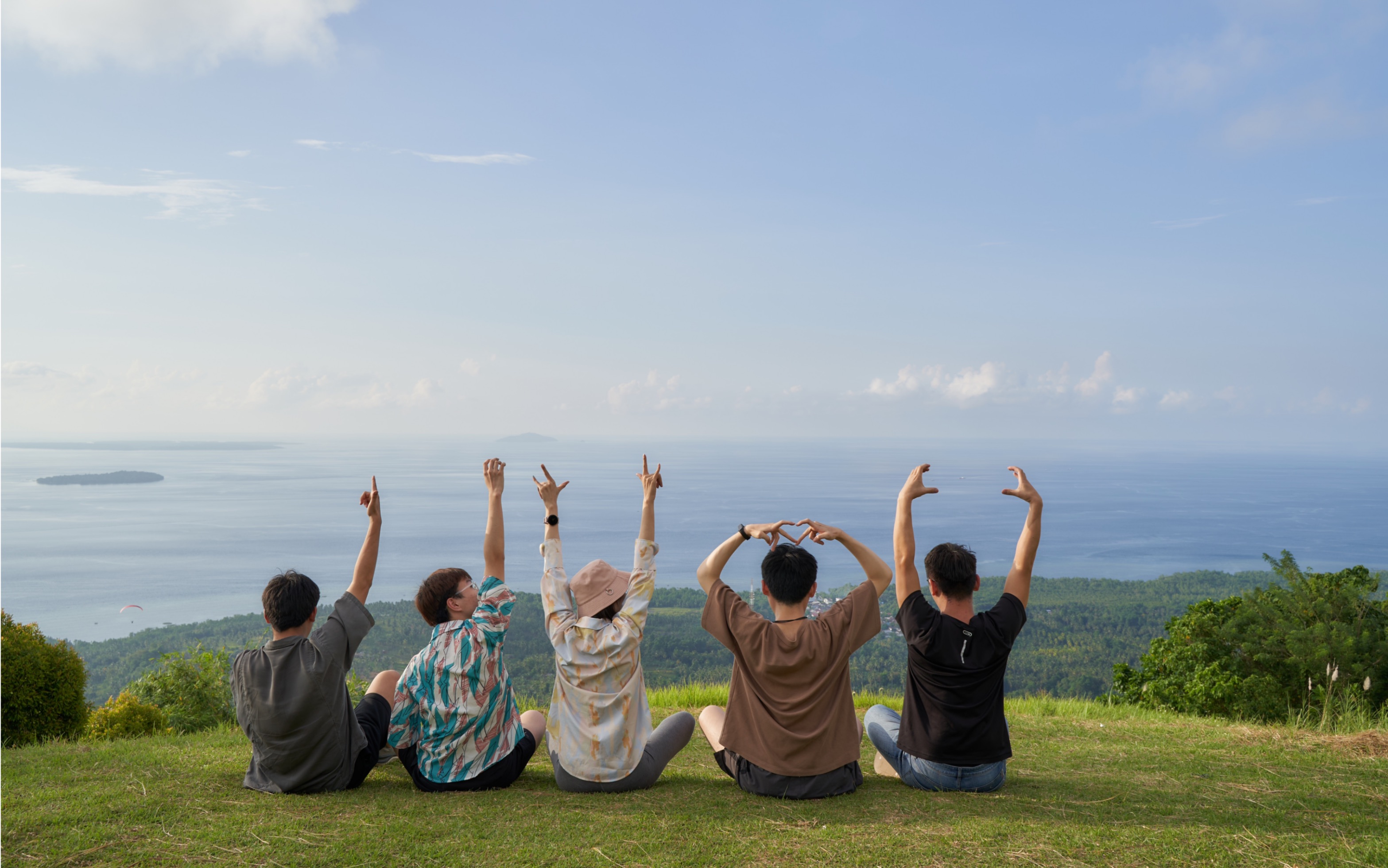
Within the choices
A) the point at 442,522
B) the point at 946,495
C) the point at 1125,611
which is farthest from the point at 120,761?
the point at 946,495

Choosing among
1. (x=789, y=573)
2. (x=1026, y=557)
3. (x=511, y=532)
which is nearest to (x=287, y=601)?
(x=789, y=573)

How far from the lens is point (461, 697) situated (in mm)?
4246

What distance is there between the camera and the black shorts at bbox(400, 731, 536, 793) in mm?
4332

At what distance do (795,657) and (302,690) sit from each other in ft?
8.13

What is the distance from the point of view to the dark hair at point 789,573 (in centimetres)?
412

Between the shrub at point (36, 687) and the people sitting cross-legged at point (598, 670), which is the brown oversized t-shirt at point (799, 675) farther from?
the shrub at point (36, 687)

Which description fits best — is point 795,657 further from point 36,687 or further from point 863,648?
point 863,648

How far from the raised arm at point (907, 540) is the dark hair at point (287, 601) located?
9.94ft

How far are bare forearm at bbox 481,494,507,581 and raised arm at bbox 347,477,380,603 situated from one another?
0.58m

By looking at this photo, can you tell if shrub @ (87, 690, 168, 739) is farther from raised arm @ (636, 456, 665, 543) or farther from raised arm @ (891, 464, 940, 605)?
raised arm @ (891, 464, 940, 605)

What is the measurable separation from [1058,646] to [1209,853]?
1465 inches

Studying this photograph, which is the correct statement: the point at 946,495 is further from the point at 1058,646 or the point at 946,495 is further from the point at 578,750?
the point at 578,750

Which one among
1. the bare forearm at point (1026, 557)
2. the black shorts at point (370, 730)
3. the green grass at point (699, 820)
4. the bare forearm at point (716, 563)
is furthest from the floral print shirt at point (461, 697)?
the bare forearm at point (1026, 557)

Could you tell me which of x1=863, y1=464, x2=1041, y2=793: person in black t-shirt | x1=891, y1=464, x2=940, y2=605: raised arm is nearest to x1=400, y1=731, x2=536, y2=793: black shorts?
x1=863, y1=464, x2=1041, y2=793: person in black t-shirt
